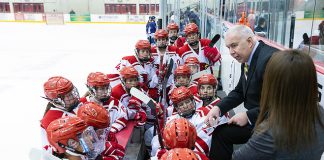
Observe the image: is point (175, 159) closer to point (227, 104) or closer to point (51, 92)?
point (227, 104)

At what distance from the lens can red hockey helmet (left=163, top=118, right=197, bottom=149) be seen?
4.78 ft

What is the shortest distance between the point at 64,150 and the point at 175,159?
0.57 metres

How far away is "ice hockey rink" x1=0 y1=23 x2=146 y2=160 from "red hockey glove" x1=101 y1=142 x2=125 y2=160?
147 centimetres

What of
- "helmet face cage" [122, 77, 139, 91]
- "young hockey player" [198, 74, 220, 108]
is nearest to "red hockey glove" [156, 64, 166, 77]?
"helmet face cage" [122, 77, 139, 91]

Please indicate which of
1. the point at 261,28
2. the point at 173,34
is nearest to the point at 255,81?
the point at 261,28

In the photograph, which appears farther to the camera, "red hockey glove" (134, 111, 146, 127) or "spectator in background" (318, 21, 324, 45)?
"red hockey glove" (134, 111, 146, 127)

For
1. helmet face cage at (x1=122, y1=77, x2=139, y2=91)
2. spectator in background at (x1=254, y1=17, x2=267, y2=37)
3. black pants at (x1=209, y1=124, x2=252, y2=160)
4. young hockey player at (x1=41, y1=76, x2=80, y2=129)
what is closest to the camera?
black pants at (x1=209, y1=124, x2=252, y2=160)

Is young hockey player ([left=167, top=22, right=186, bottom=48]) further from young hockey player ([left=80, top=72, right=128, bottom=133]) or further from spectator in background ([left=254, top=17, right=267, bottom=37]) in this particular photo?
young hockey player ([left=80, top=72, right=128, bottom=133])

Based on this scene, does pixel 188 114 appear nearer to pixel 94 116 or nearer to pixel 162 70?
pixel 94 116

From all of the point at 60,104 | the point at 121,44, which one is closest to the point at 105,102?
the point at 60,104

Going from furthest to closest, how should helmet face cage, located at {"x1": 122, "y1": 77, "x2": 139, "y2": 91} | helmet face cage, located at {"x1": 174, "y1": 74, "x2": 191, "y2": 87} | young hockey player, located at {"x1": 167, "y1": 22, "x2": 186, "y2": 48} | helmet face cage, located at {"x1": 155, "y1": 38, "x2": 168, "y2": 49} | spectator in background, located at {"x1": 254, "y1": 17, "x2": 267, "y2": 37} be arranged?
young hockey player, located at {"x1": 167, "y1": 22, "x2": 186, "y2": 48}, helmet face cage, located at {"x1": 155, "y1": 38, "x2": 168, "y2": 49}, spectator in background, located at {"x1": 254, "y1": 17, "x2": 267, "y2": 37}, helmet face cage, located at {"x1": 174, "y1": 74, "x2": 191, "y2": 87}, helmet face cage, located at {"x1": 122, "y1": 77, "x2": 139, "y2": 91}

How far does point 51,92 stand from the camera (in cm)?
199

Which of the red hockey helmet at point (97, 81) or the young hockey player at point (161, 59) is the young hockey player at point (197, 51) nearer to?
the young hockey player at point (161, 59)

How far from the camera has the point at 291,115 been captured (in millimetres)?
912
